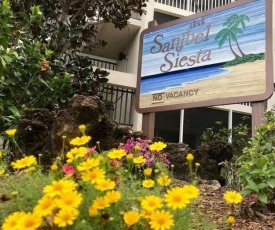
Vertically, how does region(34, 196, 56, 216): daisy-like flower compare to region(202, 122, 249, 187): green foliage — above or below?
below

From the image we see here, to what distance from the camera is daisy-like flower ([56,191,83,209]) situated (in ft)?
4.21

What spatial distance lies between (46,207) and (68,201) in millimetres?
82

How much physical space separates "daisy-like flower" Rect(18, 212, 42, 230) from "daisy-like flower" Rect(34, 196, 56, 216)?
20mm

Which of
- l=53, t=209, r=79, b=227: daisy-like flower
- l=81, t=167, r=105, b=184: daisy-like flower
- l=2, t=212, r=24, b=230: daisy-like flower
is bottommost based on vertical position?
l=2, t=212, r=24, b=230: daisy-like flower

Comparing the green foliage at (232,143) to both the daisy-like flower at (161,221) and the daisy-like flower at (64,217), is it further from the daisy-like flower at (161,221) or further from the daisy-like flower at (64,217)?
the daisy-like flower at (64,217)

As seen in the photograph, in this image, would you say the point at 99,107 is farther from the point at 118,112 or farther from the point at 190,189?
the point at 118,112

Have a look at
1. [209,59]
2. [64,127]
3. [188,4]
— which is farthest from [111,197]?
[188,4]

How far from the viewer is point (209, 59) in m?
5.78

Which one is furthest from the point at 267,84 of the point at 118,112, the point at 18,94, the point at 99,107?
the point at 118,112

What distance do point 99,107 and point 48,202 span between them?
241cm

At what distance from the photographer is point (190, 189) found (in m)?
1.49

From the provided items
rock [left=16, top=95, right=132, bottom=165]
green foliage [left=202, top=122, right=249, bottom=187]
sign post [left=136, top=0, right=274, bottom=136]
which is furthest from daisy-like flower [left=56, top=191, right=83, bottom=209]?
sign post [left=136, top=0, right=274, bottom=136]

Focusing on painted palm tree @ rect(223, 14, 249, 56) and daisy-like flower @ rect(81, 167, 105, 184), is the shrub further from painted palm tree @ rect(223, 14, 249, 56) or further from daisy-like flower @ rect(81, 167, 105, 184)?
painted palm tree @ rect(223, 14, 249, 56)

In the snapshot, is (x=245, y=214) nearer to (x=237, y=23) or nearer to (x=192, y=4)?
(x=237, y=23)
